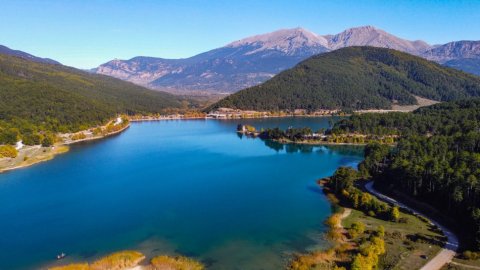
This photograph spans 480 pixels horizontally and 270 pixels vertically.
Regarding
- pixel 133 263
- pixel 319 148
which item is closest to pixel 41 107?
pixel 319 148

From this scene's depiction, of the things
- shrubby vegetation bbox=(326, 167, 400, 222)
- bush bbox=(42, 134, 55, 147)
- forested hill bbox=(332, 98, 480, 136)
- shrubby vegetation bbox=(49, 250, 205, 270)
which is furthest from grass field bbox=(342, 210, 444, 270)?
bush bbox=(42, 134, 55, 147)

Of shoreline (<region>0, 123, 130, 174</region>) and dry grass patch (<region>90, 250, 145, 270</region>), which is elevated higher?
shoreline (<region>0, 123, 130, 174</region>)

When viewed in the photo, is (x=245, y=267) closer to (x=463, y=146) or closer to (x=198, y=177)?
(x=198, y=177)

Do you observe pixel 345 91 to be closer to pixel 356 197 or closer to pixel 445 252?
pixel 356 197

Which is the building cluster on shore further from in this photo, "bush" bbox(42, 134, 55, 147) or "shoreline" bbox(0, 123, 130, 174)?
"bush" bbox(42, 134, 55, 147)

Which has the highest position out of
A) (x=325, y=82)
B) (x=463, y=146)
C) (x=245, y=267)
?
(x=325, y=82)

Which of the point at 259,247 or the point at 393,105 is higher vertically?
the point at 393,105

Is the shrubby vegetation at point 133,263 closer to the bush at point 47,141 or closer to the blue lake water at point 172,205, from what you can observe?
the blue lake water at point 172,205

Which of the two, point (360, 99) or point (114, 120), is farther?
point (360, 99)

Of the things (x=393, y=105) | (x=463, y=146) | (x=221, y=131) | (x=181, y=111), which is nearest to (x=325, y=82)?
(x=393, y=105)

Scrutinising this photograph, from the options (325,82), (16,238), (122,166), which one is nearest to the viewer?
(16,238)
